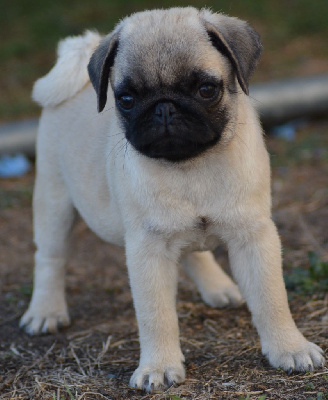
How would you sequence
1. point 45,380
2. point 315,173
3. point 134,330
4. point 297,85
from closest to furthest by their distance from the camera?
point 45,380, point 134,330, point 315,173, point 297,85

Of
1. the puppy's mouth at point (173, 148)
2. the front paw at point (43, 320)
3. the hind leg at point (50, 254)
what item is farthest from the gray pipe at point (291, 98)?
the puppy's mouth at point (173, 148)

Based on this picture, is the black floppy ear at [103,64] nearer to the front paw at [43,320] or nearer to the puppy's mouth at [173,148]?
the puppy's mouth at [173,148]

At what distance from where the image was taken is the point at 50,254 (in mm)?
5355

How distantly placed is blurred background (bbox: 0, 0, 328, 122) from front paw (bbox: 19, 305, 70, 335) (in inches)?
242

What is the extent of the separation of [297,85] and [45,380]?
683 cm

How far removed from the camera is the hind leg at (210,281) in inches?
209

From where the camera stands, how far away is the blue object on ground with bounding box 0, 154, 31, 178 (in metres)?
9.03

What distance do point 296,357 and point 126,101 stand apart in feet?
5.81

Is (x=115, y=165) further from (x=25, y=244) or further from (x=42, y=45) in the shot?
(x=42, y=45)

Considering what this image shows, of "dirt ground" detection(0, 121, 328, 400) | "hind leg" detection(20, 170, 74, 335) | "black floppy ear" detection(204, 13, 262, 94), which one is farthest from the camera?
"hind leg" detection(20, 170, 74, 335)

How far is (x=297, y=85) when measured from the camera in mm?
9992

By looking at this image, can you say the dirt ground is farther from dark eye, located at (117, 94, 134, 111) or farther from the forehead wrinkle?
the forehead wrinkle

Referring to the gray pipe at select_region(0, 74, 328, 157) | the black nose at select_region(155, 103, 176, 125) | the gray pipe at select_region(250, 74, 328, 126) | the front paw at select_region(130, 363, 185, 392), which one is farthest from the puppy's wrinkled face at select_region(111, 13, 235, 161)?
the gray pipe at select_region(250, 74, 328, 126)

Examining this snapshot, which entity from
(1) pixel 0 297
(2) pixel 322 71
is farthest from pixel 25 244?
(2) pixel 322 71
